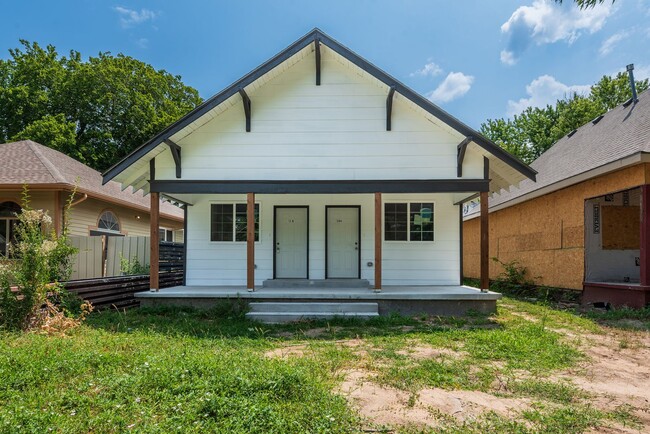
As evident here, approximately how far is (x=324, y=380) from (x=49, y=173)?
34.7ft

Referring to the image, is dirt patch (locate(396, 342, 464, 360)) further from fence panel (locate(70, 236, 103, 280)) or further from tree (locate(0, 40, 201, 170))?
tree (locate(0, 40, 201, 170))

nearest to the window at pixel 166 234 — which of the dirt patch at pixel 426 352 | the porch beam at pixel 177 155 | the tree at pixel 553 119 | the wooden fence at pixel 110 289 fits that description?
the wooden fence at pixel 110 289

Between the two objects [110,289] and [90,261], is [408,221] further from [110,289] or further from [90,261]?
[90,261]

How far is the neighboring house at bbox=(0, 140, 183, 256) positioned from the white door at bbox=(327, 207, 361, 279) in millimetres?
6172

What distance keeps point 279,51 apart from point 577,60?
12.4 m

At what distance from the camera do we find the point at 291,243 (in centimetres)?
976

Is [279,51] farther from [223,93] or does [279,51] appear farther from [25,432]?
[25,432]

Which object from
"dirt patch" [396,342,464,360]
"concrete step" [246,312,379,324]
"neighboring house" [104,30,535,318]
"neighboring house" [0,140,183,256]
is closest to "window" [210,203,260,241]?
"neighboring house" [104,30,535,318]

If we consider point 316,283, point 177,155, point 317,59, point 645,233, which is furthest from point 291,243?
point 645,233

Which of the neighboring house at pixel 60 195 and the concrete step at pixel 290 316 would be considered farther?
the neighboring house at pixel 60 195

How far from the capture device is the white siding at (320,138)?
8172 mm

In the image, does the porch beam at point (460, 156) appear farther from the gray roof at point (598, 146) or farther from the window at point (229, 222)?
the window at point (229, 222)

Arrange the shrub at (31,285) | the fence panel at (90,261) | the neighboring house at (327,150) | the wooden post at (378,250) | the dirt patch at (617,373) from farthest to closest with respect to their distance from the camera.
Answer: the fence panel at (90,261) → the neighboring house at (327,150) → the wooden post at (378,250) → the shrub at (31,285) → the dirt patch at (617,373)

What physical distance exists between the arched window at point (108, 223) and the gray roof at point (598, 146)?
43.9 feet
